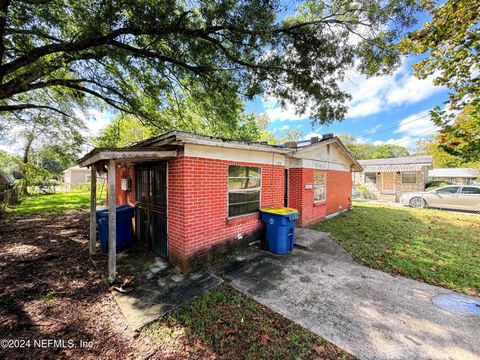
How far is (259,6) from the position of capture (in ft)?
14.8

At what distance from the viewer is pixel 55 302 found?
333cm

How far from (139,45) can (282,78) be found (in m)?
4.58

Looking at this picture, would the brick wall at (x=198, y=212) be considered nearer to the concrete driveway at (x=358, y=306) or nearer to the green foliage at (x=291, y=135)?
the concrete driveway at (x=358, y=306)

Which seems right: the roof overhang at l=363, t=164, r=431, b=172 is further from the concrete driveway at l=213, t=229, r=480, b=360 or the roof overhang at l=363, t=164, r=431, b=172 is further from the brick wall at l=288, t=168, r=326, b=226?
the concrete driveway at l=213, t=229, r=480, b=360

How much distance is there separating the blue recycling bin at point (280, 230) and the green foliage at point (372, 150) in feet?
141

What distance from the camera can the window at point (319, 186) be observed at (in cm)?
891

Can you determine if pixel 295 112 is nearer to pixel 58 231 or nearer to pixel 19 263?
pixel 19 263

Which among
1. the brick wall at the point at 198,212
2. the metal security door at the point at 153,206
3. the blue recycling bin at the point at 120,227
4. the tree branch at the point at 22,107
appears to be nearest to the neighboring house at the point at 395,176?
the brick wall at the point at 198,212

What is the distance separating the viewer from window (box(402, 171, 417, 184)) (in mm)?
18022

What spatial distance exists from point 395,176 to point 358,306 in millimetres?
20752

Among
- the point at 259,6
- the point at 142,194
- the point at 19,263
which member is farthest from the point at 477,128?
the point at 19,263

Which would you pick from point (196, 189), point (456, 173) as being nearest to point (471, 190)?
point (196, 189)

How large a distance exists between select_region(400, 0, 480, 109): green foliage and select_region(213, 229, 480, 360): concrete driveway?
11.4 ft

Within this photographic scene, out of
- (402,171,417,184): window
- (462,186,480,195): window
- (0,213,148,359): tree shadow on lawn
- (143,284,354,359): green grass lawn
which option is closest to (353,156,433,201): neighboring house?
(402,171,417,184): window
